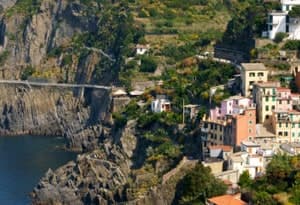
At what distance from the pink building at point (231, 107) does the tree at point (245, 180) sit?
4512 mm

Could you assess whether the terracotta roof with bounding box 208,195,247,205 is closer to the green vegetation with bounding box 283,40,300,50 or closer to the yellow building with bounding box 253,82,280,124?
the yellow building with bounding box 253,82,280,124

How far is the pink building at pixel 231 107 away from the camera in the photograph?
4519 centimetres

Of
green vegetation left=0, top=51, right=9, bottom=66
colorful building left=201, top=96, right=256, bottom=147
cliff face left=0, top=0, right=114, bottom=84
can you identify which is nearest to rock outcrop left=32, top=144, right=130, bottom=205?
colorful building left=201, top=96, right=256, bottom=147

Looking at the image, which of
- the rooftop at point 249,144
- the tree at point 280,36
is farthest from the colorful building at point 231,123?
the tree at point 280,36

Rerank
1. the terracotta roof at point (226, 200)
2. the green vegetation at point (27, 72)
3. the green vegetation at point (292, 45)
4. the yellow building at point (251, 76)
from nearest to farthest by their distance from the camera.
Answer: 1. the terracotta roof at point (226, 200)
2. the yellow building at point (251, 76)
3. the green vegetation at point (292, 45)
4. the green vegetation at point (27, 72)

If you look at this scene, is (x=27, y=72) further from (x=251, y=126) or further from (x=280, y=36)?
(x=251, y=126)

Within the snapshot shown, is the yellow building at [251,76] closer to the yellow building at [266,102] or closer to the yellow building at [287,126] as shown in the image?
the yellow building at [266,102]

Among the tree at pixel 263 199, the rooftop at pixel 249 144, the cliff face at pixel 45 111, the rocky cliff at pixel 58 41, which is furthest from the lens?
the rocky cliff at pixel 58 41

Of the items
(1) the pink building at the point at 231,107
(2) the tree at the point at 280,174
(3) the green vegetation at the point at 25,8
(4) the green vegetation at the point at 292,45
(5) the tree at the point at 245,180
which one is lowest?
(5) the tree at the point at 245,180

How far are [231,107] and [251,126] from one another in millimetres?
2070

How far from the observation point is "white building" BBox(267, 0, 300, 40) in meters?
51.1

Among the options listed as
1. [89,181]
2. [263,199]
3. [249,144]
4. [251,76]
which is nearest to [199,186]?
[249,144]

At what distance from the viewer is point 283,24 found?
51469 millimetres

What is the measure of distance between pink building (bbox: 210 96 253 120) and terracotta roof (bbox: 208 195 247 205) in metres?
6.67
